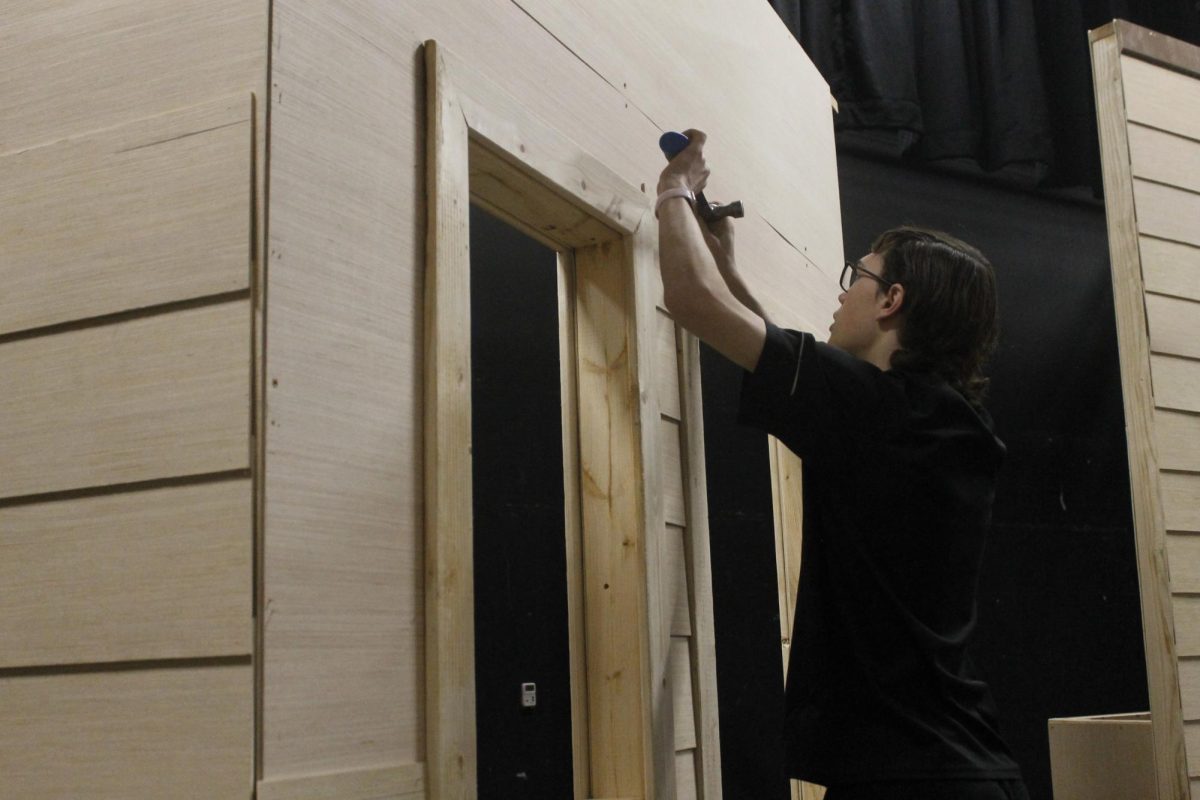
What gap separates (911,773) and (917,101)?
3.05 meters

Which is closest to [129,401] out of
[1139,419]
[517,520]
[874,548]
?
[874,548]

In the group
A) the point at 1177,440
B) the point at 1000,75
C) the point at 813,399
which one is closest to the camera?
the point at 813,399

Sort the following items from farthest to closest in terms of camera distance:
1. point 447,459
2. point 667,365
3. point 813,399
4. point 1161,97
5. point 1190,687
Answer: point 1161,97 < point 1190,687 < point 667,365 < point 813,399 < point 447,459

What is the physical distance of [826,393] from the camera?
1.54 metres

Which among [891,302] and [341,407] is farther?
[891,302]

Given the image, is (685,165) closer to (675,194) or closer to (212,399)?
(675,194)

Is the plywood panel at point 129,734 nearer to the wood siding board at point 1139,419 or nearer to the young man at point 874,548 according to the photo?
the young man at point 874,548

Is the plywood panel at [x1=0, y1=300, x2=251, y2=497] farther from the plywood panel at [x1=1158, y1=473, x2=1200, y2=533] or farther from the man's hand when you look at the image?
the plywood panel at [x1=1158, y1=473, x2=1200, y2=533]

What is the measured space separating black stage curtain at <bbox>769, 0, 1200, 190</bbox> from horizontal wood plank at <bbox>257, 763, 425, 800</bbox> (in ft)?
10.7

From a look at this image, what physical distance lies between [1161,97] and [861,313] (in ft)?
5.41

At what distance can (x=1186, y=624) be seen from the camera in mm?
2656

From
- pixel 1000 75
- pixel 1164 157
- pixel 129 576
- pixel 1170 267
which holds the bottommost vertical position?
pixel 129 576

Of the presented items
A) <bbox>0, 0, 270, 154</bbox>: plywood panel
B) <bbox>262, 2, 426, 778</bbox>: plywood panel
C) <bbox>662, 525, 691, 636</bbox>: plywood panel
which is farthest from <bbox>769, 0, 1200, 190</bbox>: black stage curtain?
<bbox>0, 0, 270, 154</bbox>: plywood panel

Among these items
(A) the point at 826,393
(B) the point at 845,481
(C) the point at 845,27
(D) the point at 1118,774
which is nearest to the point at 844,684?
(B) the point at 845,481
